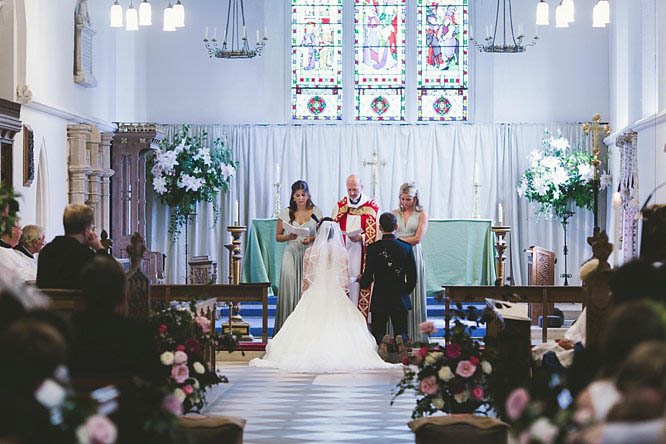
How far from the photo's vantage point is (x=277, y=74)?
18391 millimetres

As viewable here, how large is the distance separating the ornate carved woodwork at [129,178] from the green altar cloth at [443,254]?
1908 mm

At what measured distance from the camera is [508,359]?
24.0 feet

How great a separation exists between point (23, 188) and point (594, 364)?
32.1ft

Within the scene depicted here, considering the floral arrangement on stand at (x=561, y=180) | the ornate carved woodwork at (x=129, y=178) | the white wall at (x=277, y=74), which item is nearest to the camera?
the ornate carved woodwork at (x=129, y=178)

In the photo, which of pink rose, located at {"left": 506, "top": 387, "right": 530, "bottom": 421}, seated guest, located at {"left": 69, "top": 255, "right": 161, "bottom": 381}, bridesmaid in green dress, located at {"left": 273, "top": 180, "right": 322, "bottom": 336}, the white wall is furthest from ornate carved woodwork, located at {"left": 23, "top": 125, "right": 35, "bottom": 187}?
pink rose, located at {"left": 506, "top": 387, "right": 530, "bottom": 421}

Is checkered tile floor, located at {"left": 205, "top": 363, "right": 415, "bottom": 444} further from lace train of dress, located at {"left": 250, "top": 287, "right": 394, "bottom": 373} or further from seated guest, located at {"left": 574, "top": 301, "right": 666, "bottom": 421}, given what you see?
seated guest, located at {"left": 574, "top": 301, "right": 666, "bottom": 421}

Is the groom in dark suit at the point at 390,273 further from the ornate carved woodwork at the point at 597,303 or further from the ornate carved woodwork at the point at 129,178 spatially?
the ornate carved woodwork at the point at 129,178

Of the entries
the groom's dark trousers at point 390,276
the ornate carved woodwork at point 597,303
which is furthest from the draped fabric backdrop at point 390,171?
the ornate carved woodwork at point 597,303

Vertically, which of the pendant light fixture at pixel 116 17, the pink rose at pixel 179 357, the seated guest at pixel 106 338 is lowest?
the pink rose at pixel 179 357

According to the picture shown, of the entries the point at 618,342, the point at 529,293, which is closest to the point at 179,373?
the point at 618,342

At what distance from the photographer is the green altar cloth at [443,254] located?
15.0m

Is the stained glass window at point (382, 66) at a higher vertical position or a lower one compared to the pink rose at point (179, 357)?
higher

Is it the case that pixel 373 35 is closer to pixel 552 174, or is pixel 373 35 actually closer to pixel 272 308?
pixel 552 174

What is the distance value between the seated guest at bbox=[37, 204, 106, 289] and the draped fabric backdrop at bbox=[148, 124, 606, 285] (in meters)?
10.1
